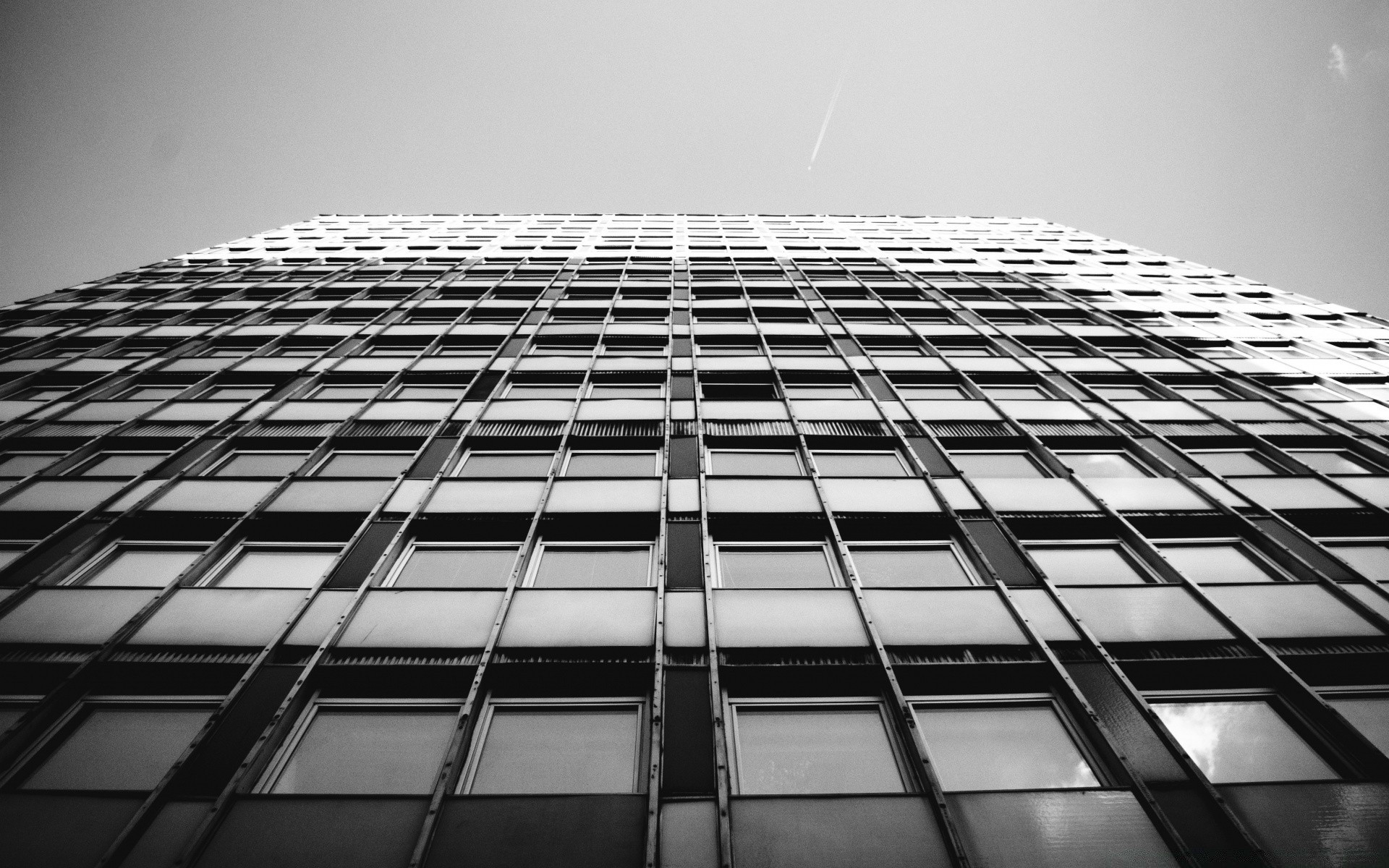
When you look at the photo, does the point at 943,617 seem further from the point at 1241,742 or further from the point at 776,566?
the point at 1241,742

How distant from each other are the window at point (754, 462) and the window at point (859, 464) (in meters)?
0.46

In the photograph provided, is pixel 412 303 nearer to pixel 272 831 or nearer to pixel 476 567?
pixel 476 567

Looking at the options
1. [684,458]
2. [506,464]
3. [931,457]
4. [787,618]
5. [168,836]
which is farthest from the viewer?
[506,464]

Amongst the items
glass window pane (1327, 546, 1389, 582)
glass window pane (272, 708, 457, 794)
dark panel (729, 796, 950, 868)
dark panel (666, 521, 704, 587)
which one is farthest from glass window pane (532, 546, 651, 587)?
glass window pane (1327, 546, 1389, 582)

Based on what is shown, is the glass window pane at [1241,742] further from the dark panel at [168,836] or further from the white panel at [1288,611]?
the dark panel at [168,836]

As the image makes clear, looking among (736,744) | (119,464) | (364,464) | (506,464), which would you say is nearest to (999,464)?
(736,744)

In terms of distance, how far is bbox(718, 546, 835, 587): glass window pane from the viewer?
8781mm

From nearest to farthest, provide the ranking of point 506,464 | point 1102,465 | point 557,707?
point 557,707 → point 506,464 → point 1102,465

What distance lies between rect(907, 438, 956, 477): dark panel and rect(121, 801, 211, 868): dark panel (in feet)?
34.6

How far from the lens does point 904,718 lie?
256 inches

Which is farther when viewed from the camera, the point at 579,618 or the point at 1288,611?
the point at 1288,611

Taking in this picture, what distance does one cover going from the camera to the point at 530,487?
10.5 metres

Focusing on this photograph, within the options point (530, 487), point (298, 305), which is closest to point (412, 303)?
point (298, 305)

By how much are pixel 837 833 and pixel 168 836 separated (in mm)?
5692
